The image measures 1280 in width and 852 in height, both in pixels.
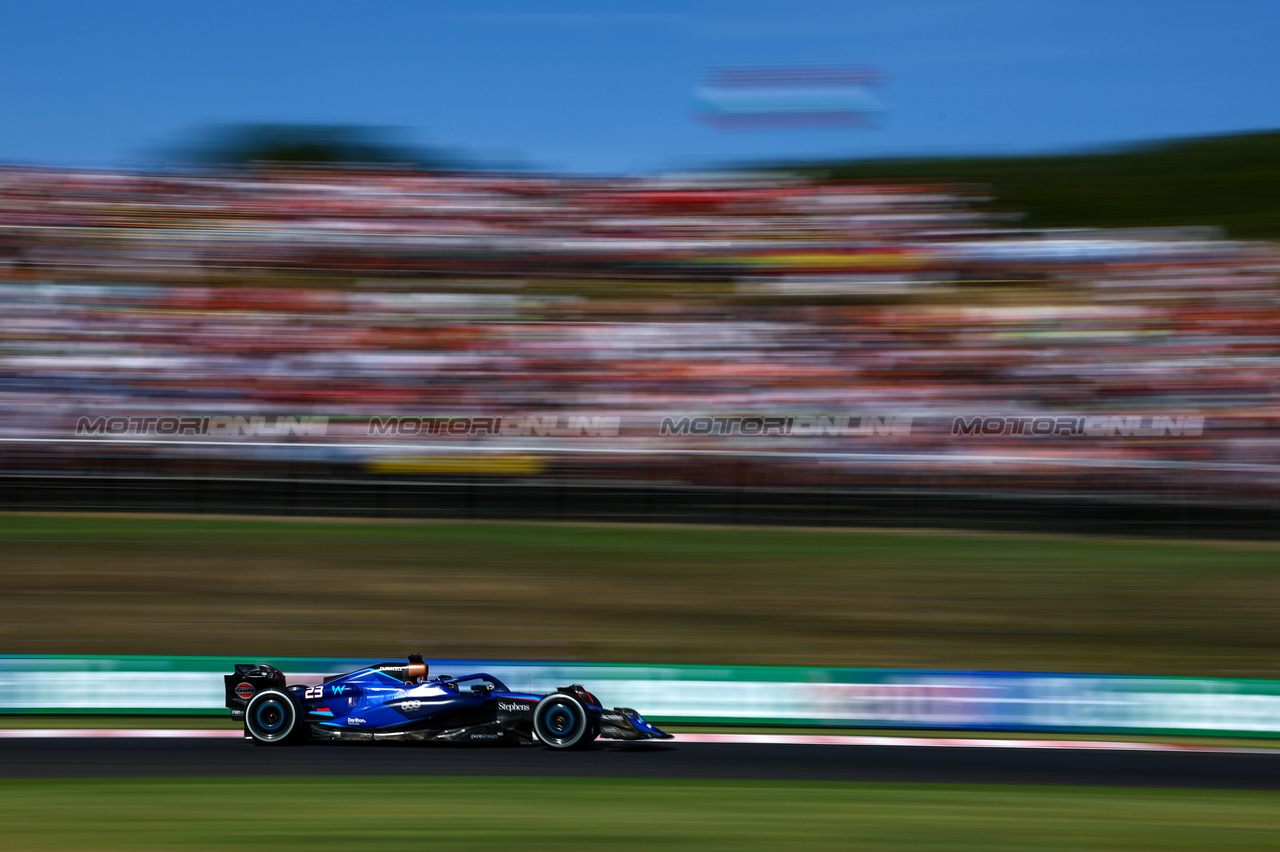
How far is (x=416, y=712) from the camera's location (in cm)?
911

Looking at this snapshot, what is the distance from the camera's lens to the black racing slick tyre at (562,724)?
29.6 ft

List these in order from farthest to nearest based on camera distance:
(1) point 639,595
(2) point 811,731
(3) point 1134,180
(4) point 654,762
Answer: (3) point 1134,180 < (1) point 639,595 < (2) point 811,731 < (4) point 654,762

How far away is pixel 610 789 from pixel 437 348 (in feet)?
34.3

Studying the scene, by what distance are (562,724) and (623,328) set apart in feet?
31.9

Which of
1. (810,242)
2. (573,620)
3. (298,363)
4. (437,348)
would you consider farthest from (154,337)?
(810,242)

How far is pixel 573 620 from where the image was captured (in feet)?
43.2

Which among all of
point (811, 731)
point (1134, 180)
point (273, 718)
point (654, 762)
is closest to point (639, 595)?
point (811, 731)

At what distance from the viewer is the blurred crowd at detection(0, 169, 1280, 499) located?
1480 centimetres

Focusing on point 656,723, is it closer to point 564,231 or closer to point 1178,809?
point 1178,809

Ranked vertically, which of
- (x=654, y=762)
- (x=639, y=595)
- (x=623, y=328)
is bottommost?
(x=654, y=762)

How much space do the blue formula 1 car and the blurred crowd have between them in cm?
532

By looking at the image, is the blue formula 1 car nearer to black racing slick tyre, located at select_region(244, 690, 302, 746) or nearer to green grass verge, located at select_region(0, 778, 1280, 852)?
black racing slick tyre, located at select_region(244, 690, 302, 746)

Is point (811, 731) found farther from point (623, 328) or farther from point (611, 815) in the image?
point (623, 328)

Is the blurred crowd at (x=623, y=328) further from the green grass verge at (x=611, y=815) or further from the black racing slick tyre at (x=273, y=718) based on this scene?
the green grass verge at (x=611, y=815)
